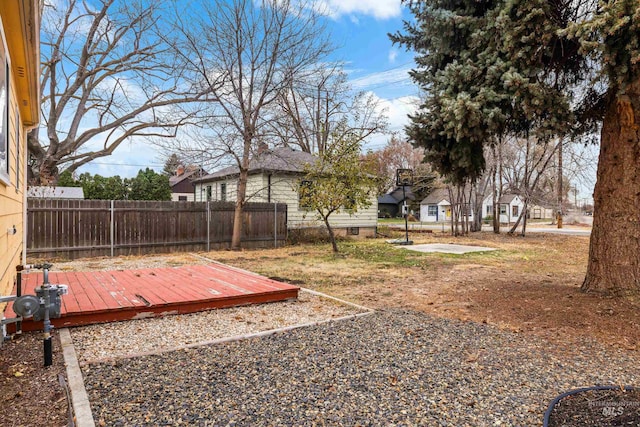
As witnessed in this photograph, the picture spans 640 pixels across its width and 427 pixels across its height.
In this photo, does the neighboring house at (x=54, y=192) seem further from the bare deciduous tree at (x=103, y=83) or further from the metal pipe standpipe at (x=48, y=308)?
the metal pipe standpipe at (x=48, y=308)

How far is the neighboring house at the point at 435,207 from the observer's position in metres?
39.3

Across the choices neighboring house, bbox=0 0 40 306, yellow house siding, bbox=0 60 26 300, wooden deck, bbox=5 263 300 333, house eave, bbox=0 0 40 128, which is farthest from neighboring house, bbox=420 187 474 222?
neighboring house, bbox=0 0 40 306

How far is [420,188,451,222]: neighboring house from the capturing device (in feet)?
129

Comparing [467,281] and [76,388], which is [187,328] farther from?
[467,281]

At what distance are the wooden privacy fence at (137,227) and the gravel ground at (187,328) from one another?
7247 millimetres

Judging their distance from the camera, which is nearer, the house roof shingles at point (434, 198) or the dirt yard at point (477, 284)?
the dirt yard at point (477, 284)

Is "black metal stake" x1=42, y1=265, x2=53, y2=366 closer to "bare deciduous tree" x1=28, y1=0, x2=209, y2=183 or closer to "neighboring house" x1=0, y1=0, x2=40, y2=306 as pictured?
"neighboring house" x1=0, y1=0, x2=40, y2=306

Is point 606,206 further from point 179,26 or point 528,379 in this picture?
point 179,26

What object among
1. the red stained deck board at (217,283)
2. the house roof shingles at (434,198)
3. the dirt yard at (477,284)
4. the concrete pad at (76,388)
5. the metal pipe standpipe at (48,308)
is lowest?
the dirt yard at (477,284)

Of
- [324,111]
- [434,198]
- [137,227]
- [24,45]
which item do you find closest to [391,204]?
[434,198]

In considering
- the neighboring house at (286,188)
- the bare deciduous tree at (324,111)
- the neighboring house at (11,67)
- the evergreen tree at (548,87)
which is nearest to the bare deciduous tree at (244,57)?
the bare deciduous tree at (324,111)

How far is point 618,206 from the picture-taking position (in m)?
4.77

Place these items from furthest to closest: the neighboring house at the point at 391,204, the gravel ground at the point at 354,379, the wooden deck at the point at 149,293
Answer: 1. the neighboring house at the point at 391,204
2. the wooden deck at the point at 149,293
3. the gravel ground at the point at 354,379

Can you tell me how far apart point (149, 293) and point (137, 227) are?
6.76 metres
